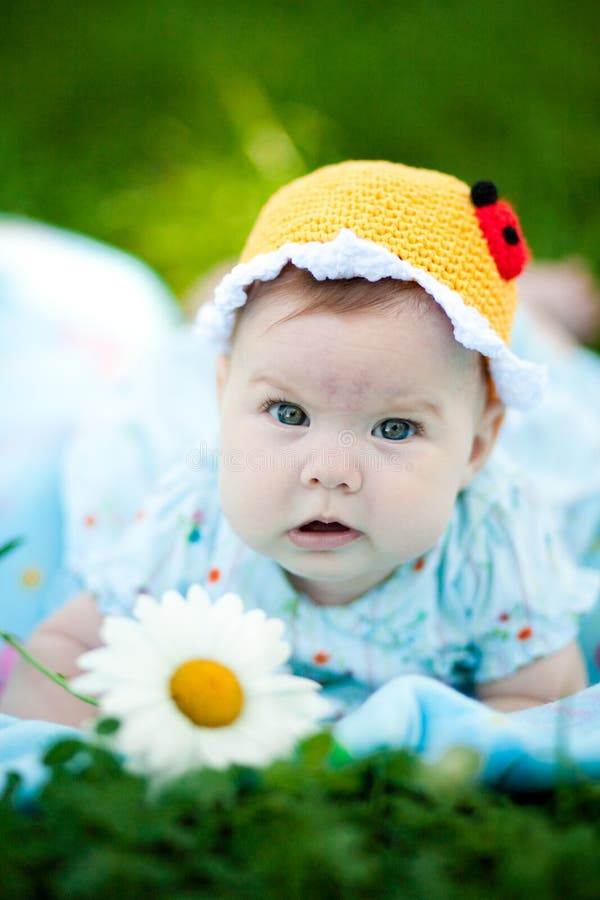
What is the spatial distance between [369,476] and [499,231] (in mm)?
437

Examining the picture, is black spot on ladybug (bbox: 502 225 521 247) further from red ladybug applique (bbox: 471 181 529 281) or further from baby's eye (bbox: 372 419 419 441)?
baby's eye (bbox: 372 419 419 441)

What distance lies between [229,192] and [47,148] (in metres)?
0.77

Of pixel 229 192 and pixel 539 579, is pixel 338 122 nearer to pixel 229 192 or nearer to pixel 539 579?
pixel 229 192

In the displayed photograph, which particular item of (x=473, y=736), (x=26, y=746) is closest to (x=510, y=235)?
(x=473, y=736)

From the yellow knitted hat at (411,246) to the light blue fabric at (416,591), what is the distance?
0.29 meters

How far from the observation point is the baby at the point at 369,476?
134cm

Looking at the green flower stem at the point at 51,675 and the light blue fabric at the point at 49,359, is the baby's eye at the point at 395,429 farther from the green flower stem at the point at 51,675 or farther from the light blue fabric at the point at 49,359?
the light blue fabric at the point at 49,359

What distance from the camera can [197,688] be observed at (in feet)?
3.79

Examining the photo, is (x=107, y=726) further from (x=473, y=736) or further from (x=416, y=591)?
(x=416, y=591)

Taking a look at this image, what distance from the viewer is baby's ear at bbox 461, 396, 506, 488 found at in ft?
5.07

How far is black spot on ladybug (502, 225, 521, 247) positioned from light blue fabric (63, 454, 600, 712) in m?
0.47

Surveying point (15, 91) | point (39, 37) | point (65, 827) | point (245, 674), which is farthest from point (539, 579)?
point (39, 37)

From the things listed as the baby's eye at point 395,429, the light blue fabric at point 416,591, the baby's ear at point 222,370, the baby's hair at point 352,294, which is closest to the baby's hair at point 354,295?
the baby's hair at point 352,294

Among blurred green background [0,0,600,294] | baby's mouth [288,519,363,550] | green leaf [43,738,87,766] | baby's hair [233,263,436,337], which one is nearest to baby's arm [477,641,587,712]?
baby's mouth [288,519,363,550]
